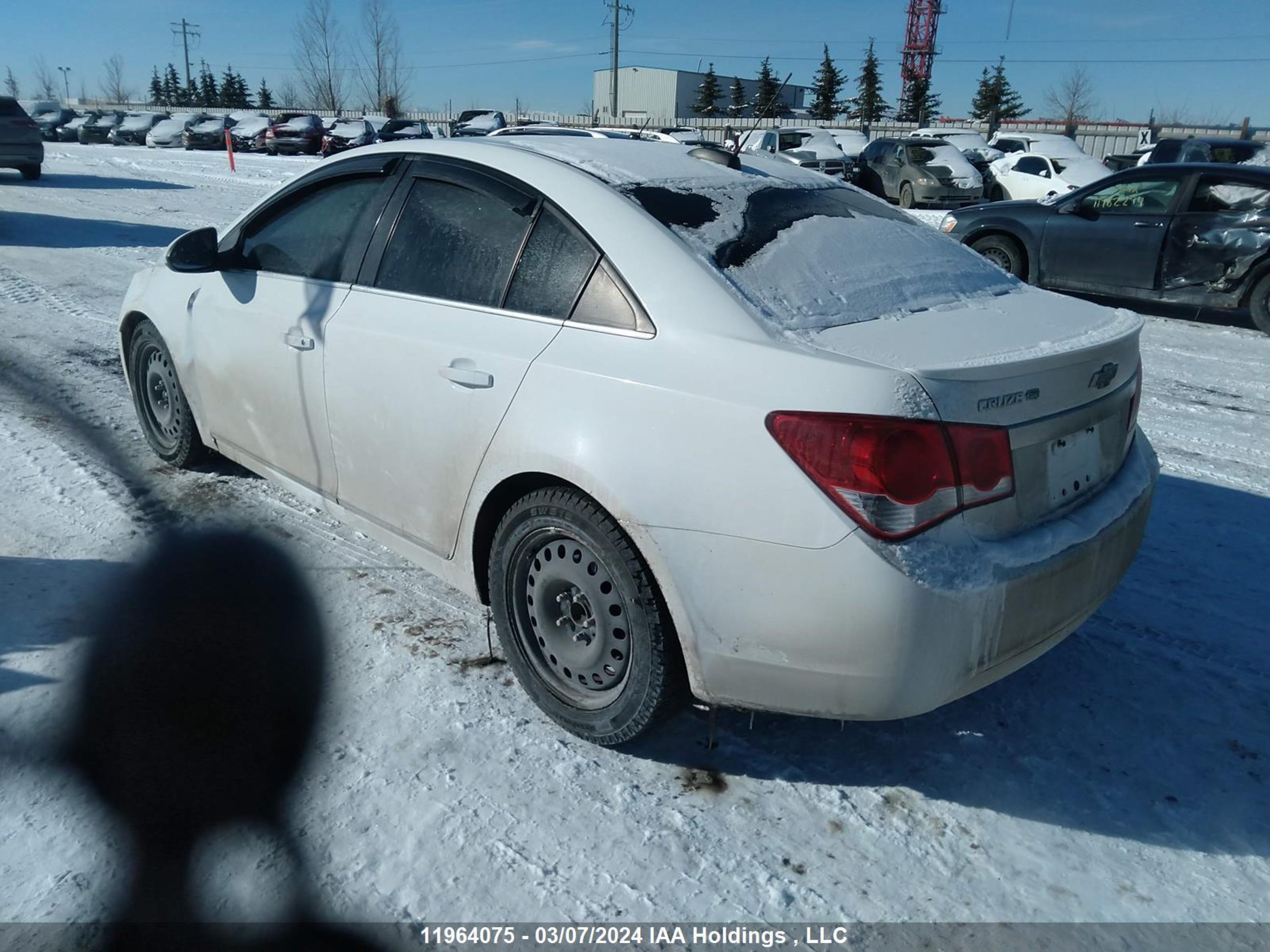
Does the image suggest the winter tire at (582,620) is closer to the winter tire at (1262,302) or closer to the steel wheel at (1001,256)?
the winter tire at (1262,302)

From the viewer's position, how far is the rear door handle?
284cm

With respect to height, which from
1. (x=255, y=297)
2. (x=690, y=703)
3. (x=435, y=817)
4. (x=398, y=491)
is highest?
(x=255, y=297)

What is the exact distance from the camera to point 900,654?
2250 mm

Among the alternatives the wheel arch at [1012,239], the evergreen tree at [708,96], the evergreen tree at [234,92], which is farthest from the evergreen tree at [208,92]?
the wheel arch at [1012,239]

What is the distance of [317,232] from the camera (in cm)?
370

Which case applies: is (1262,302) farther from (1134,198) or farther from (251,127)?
(251,127)

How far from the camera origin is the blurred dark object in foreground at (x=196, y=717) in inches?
88.4

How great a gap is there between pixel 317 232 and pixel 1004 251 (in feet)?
27.0

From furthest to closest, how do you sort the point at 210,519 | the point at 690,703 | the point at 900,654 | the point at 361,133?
1. the point at 361,133
2. the point at 210,519
3. the point at 690,703
4. the point at 900,654

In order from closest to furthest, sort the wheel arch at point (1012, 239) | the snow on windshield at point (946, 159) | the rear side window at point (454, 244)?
the rear side window at point (454, 244), the wheel arch at point (1012, 239), the snow on windshield at point (946, 159)

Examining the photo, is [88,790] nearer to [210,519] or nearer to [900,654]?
[210,519]

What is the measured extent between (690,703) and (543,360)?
1.05 meters

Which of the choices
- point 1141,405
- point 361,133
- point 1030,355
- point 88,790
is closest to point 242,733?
point 88,790

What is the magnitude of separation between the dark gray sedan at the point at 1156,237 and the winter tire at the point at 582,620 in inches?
325
